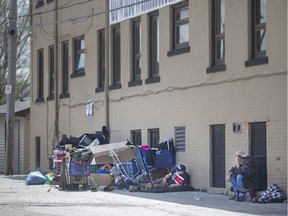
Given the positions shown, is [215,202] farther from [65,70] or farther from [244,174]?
[65,70]

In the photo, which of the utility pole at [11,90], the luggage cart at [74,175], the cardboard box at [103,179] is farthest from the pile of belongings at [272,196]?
the utility pole at [11,90]

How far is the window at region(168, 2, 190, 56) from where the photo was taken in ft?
75.6

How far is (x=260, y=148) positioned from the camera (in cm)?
1958

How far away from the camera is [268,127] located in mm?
19094

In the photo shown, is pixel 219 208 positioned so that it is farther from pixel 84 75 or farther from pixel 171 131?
pixel 84 75

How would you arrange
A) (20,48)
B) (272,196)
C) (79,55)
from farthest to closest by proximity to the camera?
(20,48) → (79,55) → (272,196)

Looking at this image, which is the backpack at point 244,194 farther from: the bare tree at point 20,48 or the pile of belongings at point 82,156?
the bare tree at point 20,48

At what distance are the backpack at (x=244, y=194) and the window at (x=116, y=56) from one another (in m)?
9.19

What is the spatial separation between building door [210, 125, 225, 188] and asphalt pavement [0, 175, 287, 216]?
55 cm

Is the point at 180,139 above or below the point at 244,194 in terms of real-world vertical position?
above

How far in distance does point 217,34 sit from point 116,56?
6.31m

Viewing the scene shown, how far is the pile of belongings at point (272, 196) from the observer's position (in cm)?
1814

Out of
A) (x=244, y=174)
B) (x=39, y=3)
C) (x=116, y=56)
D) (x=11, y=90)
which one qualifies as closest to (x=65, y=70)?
(x=11, y=90)

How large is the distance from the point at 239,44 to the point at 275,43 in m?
1.62
